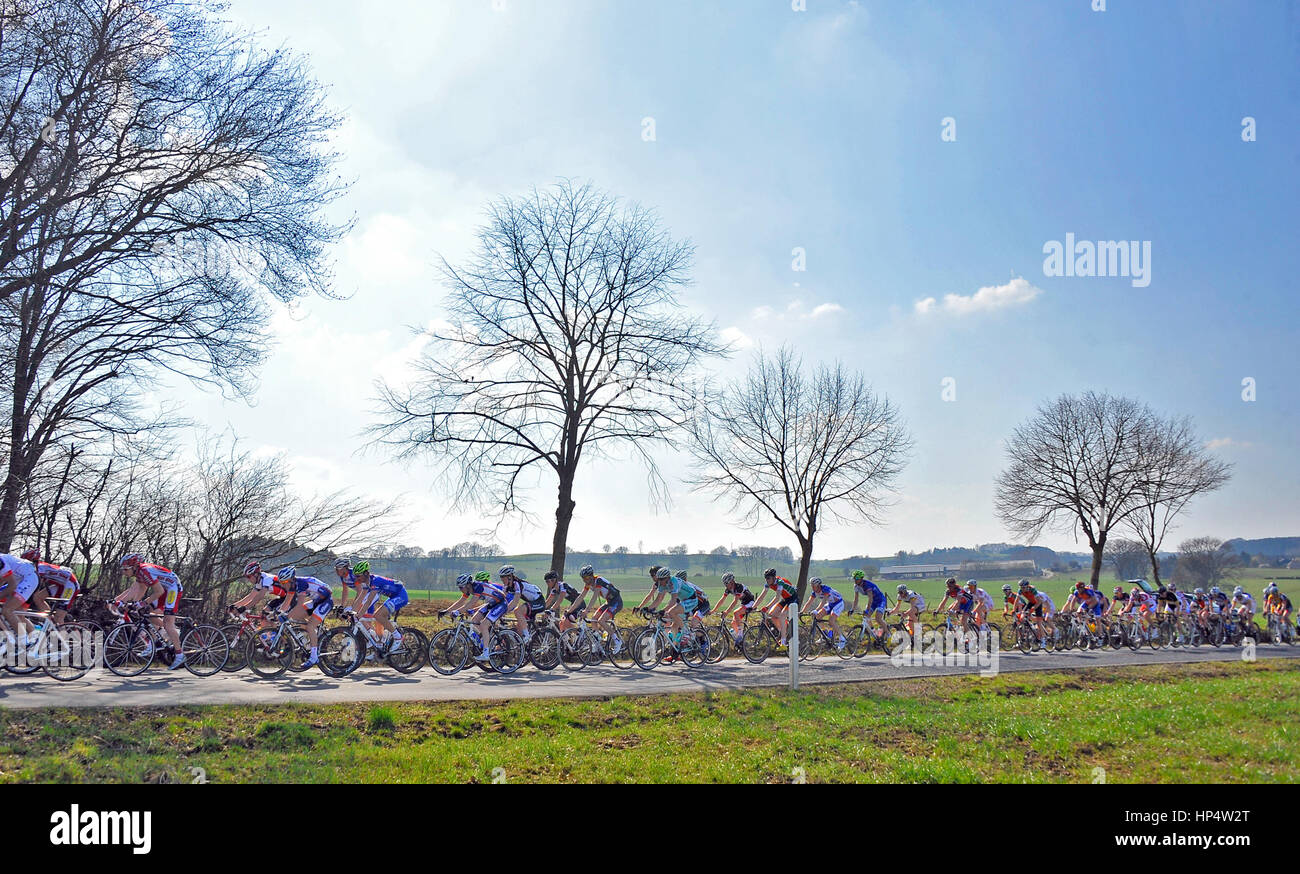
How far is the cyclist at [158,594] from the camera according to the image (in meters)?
12.1

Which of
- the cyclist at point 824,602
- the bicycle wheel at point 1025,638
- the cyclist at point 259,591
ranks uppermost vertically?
the cyclist at point 259,591

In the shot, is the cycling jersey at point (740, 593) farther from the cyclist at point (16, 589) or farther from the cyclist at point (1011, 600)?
the cyclist at point (16, 589)

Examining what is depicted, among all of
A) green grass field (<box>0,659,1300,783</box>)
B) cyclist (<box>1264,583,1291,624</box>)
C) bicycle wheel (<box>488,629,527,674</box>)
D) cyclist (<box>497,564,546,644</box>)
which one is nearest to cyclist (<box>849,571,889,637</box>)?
green grass field (<box>0,659,1300,783</box>)

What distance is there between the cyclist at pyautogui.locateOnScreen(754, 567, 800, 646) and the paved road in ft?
3.16

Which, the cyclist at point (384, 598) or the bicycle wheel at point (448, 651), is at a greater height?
the cyclist at point (384, 598)

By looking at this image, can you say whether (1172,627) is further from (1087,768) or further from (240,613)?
(240,613)

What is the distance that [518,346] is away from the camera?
25.7 metres

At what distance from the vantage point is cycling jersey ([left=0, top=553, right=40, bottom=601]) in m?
10.7

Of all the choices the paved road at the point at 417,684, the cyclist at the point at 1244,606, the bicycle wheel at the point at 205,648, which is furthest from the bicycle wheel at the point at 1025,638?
the bicycle wheel at the point at 205,648

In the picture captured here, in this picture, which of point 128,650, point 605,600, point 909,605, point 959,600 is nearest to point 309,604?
point 128,650

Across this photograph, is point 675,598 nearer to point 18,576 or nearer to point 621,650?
point 621,650

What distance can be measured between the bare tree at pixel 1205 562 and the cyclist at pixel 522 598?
5008 cm

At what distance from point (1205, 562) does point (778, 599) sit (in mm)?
47047
